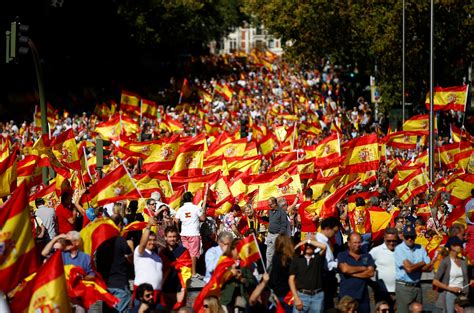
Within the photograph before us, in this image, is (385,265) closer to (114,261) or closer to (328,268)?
(328,268)

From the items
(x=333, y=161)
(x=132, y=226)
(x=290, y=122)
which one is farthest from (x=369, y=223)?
(x=290, y=122)

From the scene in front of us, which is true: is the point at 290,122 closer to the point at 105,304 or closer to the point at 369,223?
the point at 369,223

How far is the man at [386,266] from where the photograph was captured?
55.2 ft

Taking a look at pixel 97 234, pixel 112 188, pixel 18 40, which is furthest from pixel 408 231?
pixel 18 40

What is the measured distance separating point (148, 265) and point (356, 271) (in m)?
2.22

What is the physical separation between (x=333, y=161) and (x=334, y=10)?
31.5 m

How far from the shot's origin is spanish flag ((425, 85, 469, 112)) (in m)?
35.0

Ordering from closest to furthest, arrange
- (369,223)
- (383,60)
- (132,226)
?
(132,226)
(369,223)
(383,60)

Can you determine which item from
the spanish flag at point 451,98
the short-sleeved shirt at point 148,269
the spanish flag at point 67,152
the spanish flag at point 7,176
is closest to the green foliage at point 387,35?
the spanish flag at point 451,98

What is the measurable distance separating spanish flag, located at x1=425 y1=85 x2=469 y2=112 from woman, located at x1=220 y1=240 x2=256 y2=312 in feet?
62.6

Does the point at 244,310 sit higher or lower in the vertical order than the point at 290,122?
higher

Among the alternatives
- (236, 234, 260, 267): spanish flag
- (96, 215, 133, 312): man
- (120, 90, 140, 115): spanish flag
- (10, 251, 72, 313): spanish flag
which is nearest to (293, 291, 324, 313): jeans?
(236, 234, 260, 267): spanish flag

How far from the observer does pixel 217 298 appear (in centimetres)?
1555

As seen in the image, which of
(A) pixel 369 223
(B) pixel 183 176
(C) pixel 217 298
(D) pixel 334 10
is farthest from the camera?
(D) pixel 334 10
